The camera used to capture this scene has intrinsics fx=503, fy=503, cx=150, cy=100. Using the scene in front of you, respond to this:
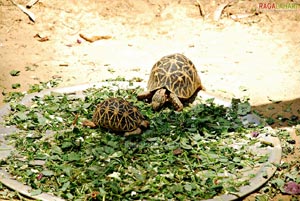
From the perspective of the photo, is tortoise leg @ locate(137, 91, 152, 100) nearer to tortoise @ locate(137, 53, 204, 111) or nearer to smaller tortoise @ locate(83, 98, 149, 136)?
tortoise @ locate(137, 53, 204, 111)

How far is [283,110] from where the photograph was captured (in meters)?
5.88

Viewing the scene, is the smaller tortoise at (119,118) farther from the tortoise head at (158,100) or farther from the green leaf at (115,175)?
the green leaf at (115,175)

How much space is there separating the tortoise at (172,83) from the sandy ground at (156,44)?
1.95ft

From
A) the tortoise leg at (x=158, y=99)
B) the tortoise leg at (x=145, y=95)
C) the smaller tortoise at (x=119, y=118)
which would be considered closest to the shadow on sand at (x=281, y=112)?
the tortoise leg at (x=158, y=99)

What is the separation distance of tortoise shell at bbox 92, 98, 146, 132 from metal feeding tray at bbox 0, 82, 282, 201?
891 mm

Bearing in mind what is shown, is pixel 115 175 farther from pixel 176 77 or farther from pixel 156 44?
pixel 156 44

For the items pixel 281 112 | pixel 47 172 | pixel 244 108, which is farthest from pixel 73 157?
pixel 281 112

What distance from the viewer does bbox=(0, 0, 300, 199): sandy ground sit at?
6609 mm

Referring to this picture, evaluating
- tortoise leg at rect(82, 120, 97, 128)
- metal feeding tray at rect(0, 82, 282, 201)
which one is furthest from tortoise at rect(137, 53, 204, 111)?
tortoise leg at rect(82, 120, 97, 128)

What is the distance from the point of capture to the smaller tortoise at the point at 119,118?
16.2 feet

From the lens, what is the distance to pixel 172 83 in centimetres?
575

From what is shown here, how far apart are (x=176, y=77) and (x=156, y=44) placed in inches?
89.4

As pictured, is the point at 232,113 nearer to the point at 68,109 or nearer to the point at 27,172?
the point at 68,109

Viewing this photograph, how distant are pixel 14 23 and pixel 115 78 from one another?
8.98ft
